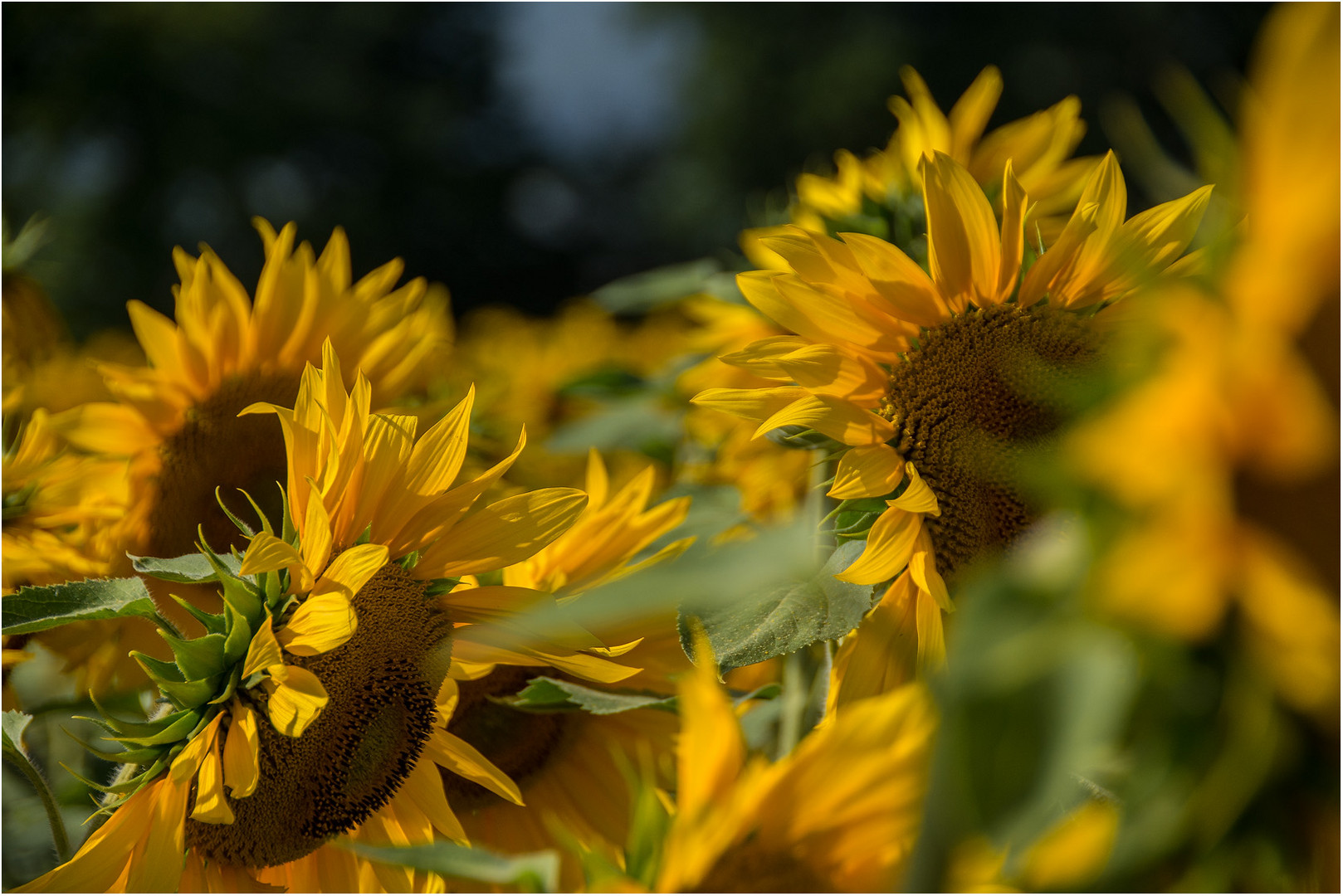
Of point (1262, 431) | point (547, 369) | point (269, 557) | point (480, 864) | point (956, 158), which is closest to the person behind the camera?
point (1262, 431)

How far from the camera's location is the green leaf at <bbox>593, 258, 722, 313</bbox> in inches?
37.3

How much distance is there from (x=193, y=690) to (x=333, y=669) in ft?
0.21

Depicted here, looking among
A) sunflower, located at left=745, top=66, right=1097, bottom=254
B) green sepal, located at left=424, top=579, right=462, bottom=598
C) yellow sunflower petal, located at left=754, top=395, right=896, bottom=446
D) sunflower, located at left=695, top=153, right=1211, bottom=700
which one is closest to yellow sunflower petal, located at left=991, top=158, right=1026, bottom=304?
sunflower, located at left=695, top=153, right=1211, bottom=700

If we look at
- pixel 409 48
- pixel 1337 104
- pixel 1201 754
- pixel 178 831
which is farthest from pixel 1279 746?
pixel 409 48

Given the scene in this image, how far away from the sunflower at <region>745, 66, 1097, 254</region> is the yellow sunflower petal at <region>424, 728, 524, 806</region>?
434mm

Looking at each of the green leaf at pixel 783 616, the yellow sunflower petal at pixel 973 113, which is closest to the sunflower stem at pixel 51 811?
the green leaf at pixel 783 616

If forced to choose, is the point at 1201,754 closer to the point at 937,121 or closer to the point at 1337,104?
the point at 1337,104

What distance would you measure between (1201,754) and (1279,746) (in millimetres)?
18

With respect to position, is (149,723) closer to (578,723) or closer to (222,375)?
(578,723)

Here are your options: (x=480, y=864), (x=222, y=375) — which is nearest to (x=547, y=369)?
(x=222, y=375)

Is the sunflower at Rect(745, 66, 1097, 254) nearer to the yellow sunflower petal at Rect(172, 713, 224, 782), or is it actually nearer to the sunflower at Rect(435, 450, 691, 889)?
the sunflower at Rect(435, 450, 691, 889)

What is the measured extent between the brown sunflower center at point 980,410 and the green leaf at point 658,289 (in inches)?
16.1

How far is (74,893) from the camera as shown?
467 mm

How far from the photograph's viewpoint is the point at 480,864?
0.33m
